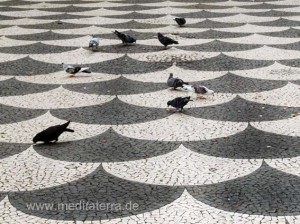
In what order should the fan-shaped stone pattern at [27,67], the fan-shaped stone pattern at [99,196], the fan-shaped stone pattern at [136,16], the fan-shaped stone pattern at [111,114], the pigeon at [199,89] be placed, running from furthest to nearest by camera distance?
1. the fan-shaped stone pattern at [136,16]
2. the fan-shaped stone pattern at [27,67]
3. the pigeon at [199,89]
4. the fan-shaped stone pattern at [111,114]
5. the fan-shaped stone pattern at [99,196]

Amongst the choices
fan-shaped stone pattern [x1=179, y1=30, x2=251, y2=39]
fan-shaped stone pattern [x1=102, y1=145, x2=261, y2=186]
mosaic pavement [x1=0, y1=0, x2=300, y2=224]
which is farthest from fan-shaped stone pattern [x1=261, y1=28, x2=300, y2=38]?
fan-shaped stone pattern [x1=102, y1=145, x2=261, y2=186]

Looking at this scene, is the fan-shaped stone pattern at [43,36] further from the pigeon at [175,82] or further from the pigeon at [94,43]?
the pigeon at [175,82]

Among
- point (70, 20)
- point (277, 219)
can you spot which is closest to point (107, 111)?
point (277, 219)

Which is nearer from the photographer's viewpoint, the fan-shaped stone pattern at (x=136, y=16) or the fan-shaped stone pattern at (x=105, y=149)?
the fan-shaped stone pattern at (x=105, y=149)

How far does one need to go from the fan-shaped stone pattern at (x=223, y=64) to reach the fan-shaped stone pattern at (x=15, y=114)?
1449 mm

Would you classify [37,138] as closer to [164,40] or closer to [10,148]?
[10,148]

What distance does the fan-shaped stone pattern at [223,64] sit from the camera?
14.0ft

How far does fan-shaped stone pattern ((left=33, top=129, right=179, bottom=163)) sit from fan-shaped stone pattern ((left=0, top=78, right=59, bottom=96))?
1.01 metres

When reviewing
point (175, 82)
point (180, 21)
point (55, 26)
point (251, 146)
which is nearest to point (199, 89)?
point (175, 82)

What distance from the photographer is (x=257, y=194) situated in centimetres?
225

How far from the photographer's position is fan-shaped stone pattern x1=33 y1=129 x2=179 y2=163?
264cm

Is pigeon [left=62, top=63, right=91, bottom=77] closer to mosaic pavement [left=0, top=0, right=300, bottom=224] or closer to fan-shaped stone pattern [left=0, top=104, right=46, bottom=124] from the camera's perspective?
mosaic pavement [left=0, top=0, right=300, bottom=224]

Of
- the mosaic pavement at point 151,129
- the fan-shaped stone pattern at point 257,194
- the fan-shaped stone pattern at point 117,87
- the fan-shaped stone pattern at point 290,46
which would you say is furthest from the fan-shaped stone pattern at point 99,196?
the fan-shaped stone pattern at point 290,46

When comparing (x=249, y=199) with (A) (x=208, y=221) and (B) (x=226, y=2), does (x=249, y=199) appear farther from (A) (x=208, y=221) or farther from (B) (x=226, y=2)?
(B) (x=226, y=2)
